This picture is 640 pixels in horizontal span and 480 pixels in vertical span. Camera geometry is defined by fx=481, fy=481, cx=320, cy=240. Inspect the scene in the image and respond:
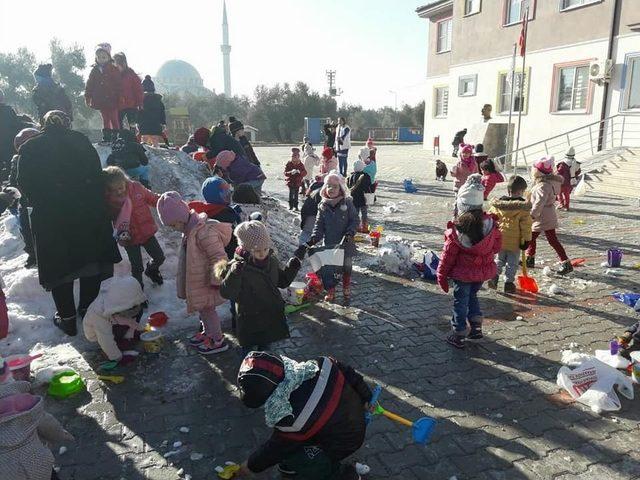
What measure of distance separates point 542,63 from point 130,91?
16.3 metres

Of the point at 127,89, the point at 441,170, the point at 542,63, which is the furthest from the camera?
the point at 542,63

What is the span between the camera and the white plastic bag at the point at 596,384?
3.76m

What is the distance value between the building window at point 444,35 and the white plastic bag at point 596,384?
2557 cm

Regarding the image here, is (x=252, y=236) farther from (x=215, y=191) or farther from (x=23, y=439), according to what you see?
(x=23, y=439)

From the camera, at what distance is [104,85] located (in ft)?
27.3

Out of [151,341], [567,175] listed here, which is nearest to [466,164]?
[567,175]

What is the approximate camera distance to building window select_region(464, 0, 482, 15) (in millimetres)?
22094

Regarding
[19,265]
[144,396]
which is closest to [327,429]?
[144,396]

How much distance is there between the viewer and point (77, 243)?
477 centimetres

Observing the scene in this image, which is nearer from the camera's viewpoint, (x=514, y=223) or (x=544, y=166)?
(x=514, y=223)

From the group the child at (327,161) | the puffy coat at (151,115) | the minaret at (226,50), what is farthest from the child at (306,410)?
the minaret at (226,50)

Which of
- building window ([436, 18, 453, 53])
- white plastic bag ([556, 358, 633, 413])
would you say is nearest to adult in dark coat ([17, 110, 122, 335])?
white plastic bag ([556, 358, 633, 413])

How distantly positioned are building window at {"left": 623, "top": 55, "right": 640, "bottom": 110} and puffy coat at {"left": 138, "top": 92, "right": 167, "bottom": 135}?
14601 millimetres

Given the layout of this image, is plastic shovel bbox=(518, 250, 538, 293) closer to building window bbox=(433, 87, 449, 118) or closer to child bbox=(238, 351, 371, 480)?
child bbox=(238, 351, 371, 480)
